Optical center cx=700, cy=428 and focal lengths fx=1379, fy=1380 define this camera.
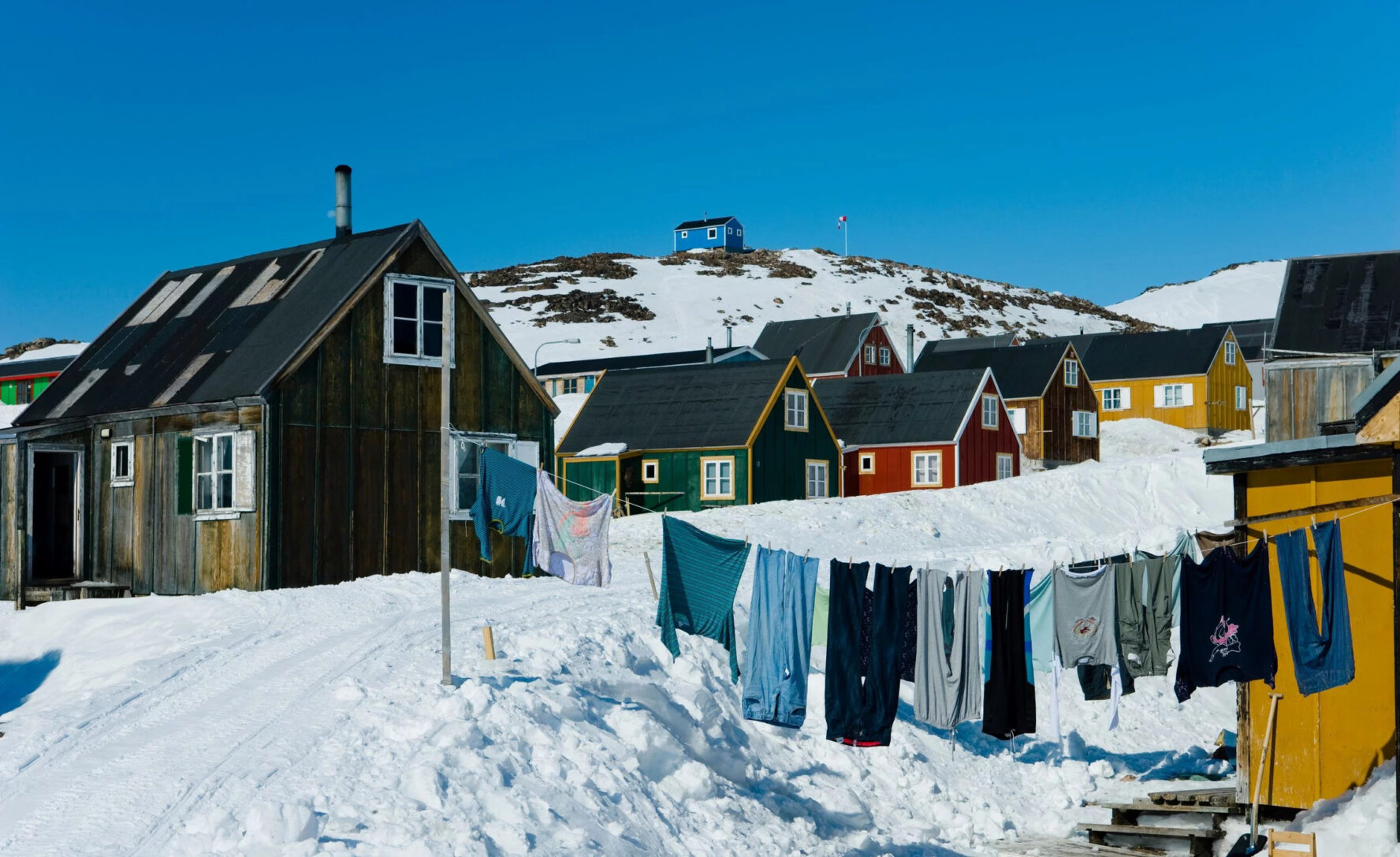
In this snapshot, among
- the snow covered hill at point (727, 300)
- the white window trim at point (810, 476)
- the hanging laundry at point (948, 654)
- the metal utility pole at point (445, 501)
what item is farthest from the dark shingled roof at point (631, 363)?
the hanging laundry at point (948, 654)

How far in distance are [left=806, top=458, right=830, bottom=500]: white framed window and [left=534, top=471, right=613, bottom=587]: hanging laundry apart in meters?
26.5

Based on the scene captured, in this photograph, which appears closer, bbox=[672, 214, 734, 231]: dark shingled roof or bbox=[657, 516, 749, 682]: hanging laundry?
bbox=[657, 516, 749, 682]: hanging laundry

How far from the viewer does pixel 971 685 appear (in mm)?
17281

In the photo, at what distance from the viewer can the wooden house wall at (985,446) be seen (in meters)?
51.0

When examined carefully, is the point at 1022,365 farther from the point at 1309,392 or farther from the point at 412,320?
the point at 412,320

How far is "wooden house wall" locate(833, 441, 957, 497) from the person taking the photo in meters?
50.5

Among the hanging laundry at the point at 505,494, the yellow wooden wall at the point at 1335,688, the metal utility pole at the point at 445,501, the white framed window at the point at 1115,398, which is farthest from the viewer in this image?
the white framed window at the point at 1115,398

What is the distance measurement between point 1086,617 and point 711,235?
5922 inches

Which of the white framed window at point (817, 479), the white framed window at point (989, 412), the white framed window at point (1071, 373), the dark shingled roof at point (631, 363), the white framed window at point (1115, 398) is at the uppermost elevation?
the dark shingled roof at point (631, 363)

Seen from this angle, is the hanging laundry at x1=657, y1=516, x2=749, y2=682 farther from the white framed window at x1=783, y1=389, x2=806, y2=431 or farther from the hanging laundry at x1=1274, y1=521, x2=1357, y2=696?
the white framed window at x1=783, y1=389, x2=806, y2=431

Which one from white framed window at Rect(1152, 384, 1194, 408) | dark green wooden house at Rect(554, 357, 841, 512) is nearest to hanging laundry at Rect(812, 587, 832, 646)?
dark green wooden house at Rect(554, 357, 841, 512)

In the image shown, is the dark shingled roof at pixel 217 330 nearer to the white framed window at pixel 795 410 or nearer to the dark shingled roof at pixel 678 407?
the dark shingled roof at pixel 678 407

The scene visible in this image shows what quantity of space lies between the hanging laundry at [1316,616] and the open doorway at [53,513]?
81.0 feet

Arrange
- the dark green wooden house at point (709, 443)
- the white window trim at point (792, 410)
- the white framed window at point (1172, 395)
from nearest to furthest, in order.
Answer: the dark green wooden house at point (709, 443) < the white window trim at point (792, 410) < the white framed window at point (1172, 395)
